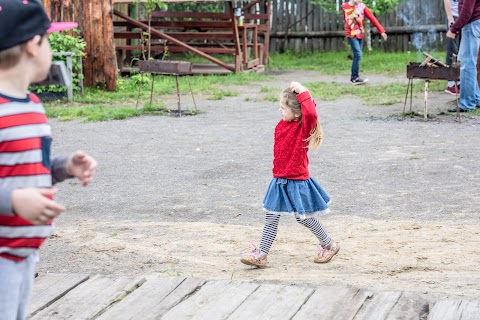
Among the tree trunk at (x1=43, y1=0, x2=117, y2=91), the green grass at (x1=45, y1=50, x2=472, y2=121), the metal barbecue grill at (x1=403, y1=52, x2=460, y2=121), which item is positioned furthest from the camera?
the tree trunk at (x1=43, y1=0, x2=117, y2=91)

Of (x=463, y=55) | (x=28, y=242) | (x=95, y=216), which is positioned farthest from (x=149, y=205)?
(x=463, y=55)

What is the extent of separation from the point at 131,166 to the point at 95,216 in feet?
7.16

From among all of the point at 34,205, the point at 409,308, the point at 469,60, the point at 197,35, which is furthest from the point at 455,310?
the point at 197,35

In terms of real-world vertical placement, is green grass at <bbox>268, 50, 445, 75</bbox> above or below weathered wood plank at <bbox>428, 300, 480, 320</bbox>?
below

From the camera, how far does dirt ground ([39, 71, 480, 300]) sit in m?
6.38

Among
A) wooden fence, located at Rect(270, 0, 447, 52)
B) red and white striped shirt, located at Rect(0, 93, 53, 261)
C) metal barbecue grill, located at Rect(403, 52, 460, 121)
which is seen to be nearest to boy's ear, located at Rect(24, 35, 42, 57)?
red and white striped shirt, located at Rect(0, 93, 53, 261)

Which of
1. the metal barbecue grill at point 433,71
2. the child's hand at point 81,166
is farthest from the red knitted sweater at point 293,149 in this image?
the metal barbecue grill at point 433,71

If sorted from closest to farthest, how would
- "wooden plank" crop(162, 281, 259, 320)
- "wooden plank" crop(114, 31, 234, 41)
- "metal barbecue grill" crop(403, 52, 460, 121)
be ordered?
"wooden plank" crop(162, 281, 259, 320)
"metal barbecue grill" crop(403, 52, 460, 121)
"wooden plank" crop(114, 31, 234, 41)

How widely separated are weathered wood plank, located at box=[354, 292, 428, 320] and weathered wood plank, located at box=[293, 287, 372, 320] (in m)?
0.05

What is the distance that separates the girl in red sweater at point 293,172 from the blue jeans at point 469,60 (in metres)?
7.48

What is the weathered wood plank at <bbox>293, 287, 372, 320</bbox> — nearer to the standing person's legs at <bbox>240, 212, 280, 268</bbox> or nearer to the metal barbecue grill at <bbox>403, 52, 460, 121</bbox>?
the standing person's legs at <bbox>240, 212, 280, 268</bbox>

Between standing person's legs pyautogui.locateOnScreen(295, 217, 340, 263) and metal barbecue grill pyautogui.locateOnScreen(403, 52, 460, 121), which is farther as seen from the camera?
metal barbecue grill pyautogui.locateOnScreen(403, 52, 460, 121)

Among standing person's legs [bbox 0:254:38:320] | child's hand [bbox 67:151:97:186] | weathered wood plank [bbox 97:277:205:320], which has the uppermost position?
child's hand [bbox 67:151:97:186]

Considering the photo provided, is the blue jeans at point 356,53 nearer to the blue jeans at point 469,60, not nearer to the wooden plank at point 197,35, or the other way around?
the wooden plank at point 197,35
